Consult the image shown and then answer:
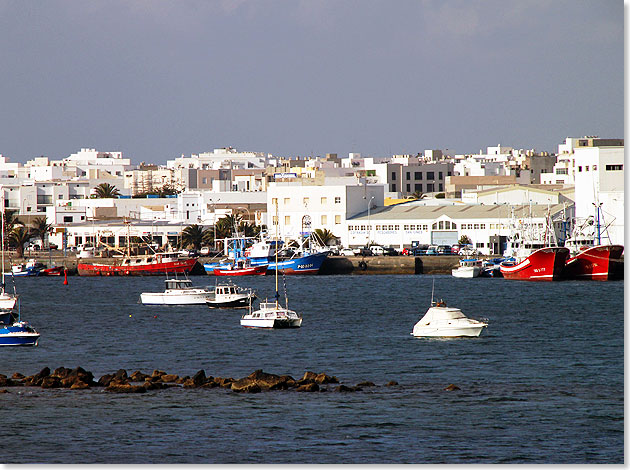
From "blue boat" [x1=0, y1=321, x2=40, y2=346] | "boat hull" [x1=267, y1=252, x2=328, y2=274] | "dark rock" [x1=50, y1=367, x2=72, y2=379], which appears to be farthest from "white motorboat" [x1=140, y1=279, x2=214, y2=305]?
"boat hull" [x1=267, y1=252, x2=328, y2=274]

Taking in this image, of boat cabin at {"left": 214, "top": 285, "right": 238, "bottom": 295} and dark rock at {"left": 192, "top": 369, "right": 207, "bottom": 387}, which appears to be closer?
dark rock at {"left": 192, "top": 369, "right": 207, "bottom": 387}

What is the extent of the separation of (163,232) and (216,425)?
7392 centimetres

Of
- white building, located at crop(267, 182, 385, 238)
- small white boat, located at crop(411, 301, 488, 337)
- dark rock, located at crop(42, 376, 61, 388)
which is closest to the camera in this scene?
dark rock, located at crop(42, 376, 61, 388)

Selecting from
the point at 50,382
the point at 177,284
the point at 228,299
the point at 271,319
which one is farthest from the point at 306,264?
the point at 50,382

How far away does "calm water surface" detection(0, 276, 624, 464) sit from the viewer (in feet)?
68.1

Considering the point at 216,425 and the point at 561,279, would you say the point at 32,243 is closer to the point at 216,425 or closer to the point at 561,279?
the point at 561,279

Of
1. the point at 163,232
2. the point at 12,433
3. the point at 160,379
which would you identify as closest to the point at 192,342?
the point at 160,379

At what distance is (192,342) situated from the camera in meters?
37.2

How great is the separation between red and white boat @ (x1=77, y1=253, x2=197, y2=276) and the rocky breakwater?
51936 mm

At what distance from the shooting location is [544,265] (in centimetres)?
6969

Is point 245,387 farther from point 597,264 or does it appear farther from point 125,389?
point 597,264

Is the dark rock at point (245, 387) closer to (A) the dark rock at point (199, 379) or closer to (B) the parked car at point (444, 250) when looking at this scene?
(A) the dark rock at point (199, 379)

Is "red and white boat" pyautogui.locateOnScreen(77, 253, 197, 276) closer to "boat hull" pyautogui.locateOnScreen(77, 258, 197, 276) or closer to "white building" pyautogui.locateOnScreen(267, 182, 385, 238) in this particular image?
"boat hull" pyautogui.locateOnScreen(77, 258, 197, 276)

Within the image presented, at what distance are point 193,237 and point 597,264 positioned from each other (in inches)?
1410
